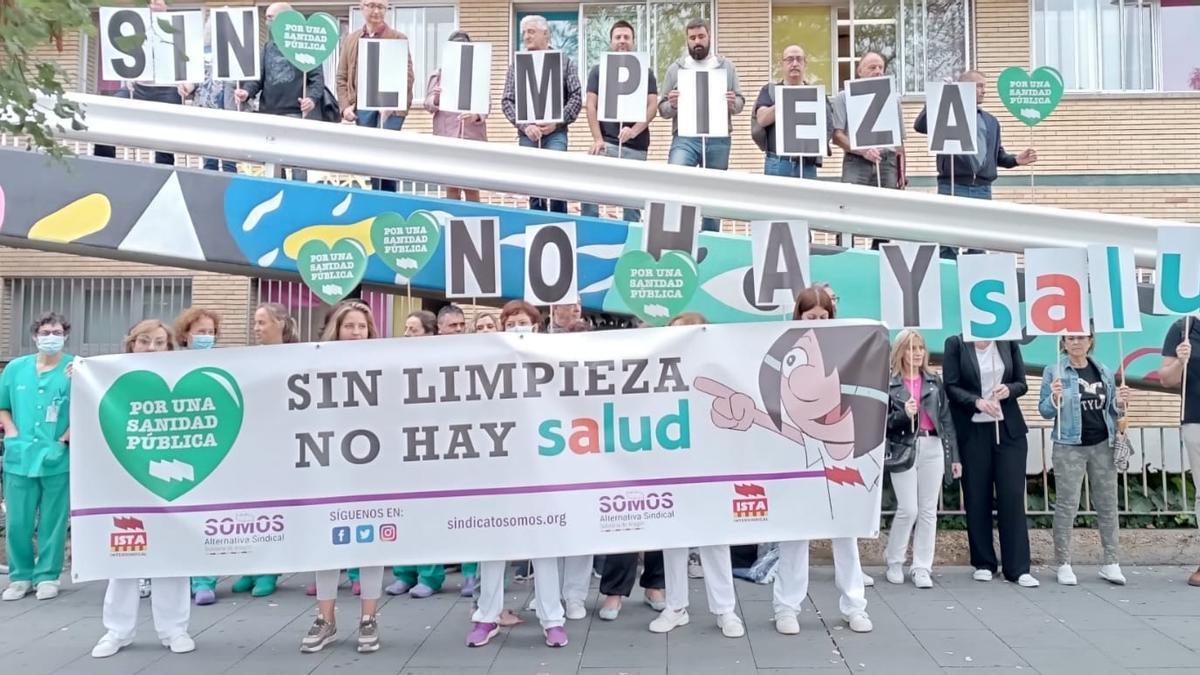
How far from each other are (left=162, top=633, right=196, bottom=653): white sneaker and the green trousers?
216 cm

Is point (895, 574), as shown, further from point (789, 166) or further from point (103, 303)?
point (103, 303)

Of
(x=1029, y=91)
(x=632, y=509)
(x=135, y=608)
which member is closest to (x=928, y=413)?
(x=632, y=509)

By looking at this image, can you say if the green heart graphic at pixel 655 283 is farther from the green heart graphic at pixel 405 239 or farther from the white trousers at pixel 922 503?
the white trousers at pixel 922 503

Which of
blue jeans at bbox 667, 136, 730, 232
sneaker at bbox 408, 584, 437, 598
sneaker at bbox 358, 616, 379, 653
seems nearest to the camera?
sneaker at bbox 358, 616, 379, 653

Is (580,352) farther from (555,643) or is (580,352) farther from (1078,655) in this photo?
(1078,655)

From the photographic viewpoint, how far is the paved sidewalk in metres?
5.38

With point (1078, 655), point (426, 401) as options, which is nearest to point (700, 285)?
point (426, 401)

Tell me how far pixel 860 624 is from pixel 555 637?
1829 mm

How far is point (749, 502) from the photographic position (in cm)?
579

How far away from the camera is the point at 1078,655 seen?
18.1 ft

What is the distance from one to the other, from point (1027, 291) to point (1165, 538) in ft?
8.70

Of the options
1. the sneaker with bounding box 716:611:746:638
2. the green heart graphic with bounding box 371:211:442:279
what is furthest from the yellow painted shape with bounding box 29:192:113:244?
the sneaker with bounding box 716:611:746:638

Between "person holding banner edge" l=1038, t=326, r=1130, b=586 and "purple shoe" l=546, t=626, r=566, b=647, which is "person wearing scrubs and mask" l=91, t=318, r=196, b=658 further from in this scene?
"person holding banner edge" l=1038, t=326, r=1130, b=586

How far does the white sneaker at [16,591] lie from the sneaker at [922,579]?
652 centimetres
